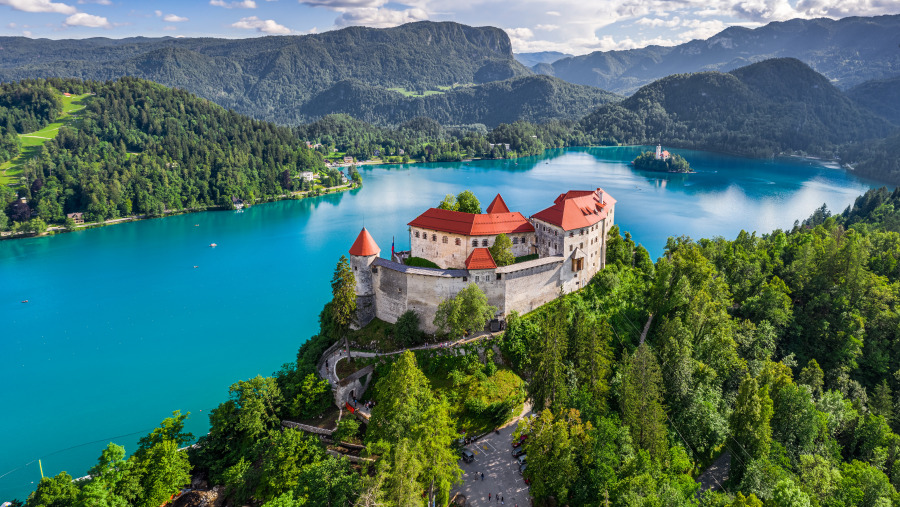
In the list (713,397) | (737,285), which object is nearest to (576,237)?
(713,397)

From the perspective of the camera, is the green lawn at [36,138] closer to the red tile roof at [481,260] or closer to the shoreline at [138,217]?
the shoreline at [138,217]

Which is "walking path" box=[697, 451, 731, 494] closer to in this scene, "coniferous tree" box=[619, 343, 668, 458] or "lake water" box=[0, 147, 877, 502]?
"coniferous tree" box=[619, 343, 668, 458]

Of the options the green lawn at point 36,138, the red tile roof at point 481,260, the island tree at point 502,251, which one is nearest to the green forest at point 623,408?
the red tile roof at point 481,260

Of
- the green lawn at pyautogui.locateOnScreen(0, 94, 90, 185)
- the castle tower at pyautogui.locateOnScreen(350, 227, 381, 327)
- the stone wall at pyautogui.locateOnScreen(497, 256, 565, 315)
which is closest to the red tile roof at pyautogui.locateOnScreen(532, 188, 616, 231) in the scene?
the stone wall at pyautogui.locateOnScreen(497, 256, 565, 315)

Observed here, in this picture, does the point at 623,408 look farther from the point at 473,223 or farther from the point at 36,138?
the point at 36,138

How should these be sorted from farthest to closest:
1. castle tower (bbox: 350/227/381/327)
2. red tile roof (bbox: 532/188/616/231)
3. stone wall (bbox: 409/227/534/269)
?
stone wall (bbox: 409/227/534/269) < red tile roof (bbox: 532/188/616/231) < castle tower (bbox: 350/227/381/327)

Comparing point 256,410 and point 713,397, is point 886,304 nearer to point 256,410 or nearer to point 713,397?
point 713,397
